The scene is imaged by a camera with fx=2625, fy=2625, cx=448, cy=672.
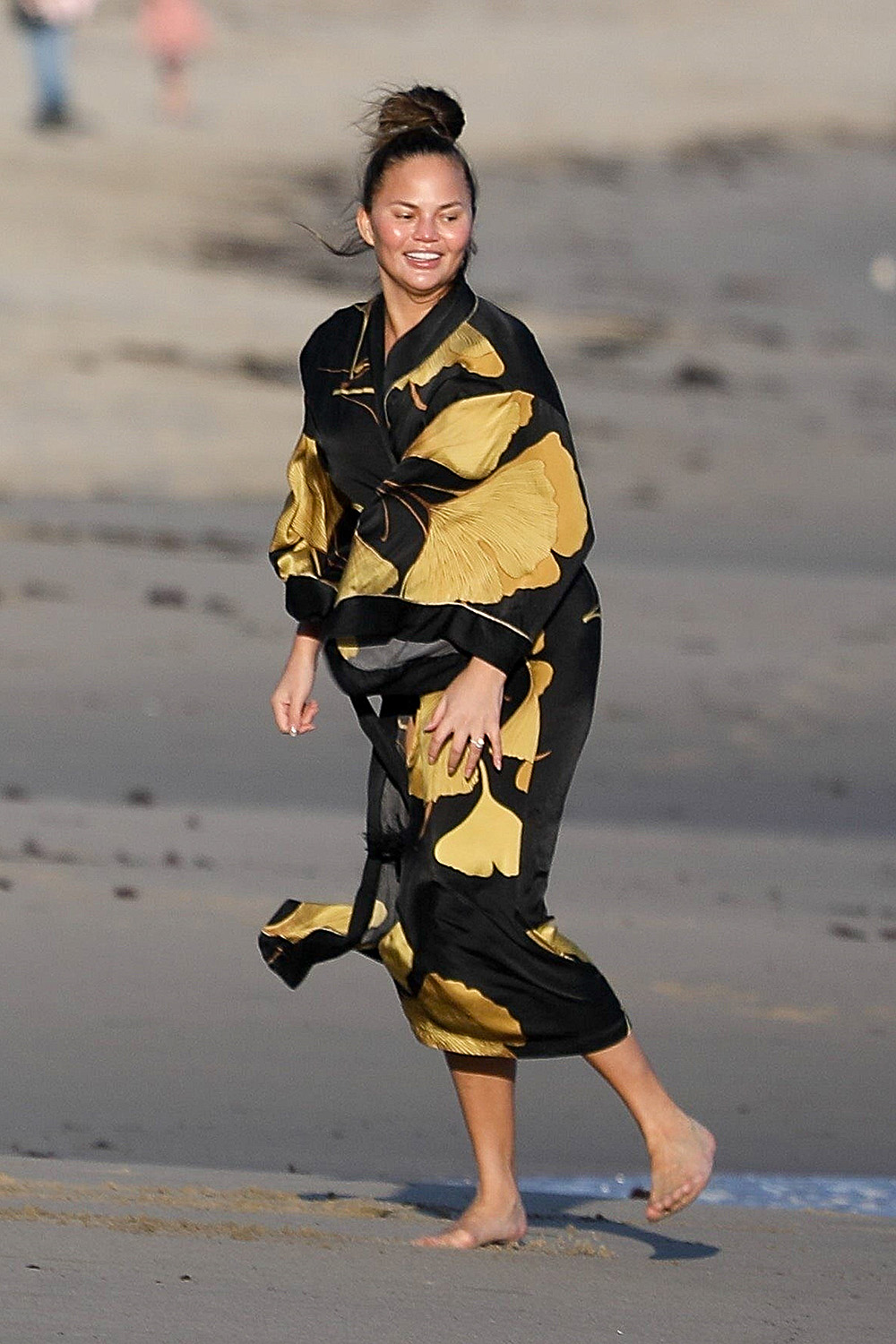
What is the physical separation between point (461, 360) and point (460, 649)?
405mm

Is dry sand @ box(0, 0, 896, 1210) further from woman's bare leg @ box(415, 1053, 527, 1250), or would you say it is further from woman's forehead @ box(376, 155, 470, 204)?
woman's forehead @ box(376, 155, 470, 204)

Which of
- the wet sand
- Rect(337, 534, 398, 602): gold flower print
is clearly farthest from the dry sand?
Rect(337, 534, 398, 602): gold flower print

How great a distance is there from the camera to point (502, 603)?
3.60 meters

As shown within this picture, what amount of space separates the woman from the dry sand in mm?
1053

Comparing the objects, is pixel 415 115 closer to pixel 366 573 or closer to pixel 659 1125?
pixel 366 573

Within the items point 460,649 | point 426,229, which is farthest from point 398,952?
point 426,229

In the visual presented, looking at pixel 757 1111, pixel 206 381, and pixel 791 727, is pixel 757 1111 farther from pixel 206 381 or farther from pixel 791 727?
pixel 206 381

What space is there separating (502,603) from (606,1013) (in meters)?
0.61

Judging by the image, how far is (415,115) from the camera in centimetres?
373

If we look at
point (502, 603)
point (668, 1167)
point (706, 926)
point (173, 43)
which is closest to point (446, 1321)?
point (668, 1167)

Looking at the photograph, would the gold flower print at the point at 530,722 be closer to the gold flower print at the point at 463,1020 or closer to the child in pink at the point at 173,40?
the gold flower print at the point at 463,1020

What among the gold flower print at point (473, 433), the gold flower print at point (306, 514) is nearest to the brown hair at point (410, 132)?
the gold flower print at point (473, 433)

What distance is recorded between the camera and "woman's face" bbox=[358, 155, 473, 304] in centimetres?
369

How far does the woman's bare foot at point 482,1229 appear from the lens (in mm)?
3713
